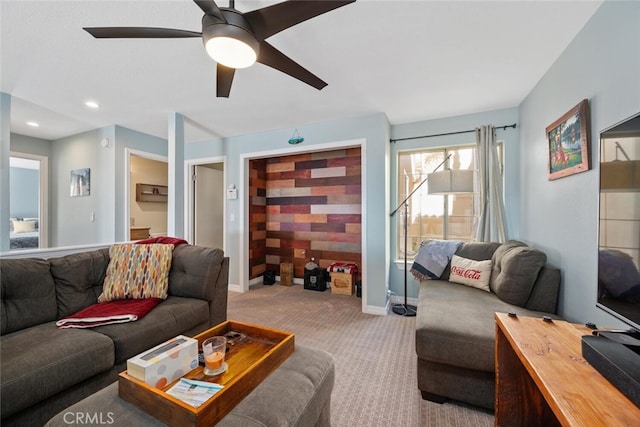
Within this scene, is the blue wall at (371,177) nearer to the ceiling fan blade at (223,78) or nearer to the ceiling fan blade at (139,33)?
the ceiling fan blade at (223,78)

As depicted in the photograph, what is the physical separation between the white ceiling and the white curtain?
0.40 meters

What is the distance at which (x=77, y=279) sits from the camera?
1852mm

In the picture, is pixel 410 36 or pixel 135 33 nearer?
pixel 135 33

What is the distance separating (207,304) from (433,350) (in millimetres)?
1778

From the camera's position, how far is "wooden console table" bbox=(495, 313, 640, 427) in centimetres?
68

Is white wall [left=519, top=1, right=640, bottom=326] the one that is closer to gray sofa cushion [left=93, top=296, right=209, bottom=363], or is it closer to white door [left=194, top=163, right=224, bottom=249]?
gray sofa cushion [left=93, top=296, right=209, bottom=363]

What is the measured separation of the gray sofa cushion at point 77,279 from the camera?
1.77 meters

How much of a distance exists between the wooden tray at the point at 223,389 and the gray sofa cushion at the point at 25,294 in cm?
117

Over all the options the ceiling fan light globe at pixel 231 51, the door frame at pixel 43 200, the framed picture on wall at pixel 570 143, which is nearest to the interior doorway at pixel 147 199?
the door frame at pixel 43 200

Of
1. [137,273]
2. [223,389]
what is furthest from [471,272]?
[137,273]

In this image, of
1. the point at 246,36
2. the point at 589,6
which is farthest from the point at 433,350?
the point at 589,6

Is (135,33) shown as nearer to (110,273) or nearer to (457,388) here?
(110,273)

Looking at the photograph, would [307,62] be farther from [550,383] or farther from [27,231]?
[27,231]

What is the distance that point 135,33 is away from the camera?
4.44 ft
